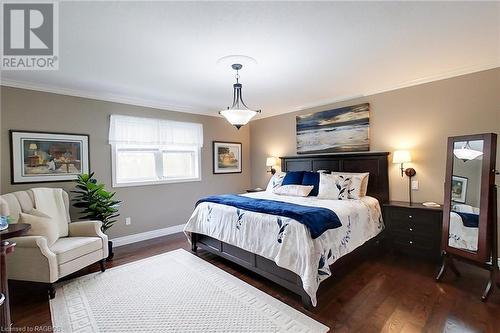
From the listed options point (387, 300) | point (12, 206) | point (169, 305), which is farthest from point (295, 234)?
point (12, 206)

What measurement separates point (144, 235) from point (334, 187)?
3312mm

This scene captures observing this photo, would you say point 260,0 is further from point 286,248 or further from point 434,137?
point 434,137

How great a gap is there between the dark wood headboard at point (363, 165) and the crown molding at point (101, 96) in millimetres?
2471

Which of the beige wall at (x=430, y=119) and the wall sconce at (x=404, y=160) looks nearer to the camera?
the beige wall at (x=430, y=119)

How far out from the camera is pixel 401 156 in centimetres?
325

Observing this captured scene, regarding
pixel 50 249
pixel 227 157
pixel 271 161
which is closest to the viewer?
pixel 50 249

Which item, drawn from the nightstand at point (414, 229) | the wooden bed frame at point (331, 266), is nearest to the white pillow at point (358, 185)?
the wooden bed frame at point (331, 266)

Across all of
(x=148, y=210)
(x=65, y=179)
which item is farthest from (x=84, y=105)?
(x=148, y=210)

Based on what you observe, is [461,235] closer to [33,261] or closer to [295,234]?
[295,234]

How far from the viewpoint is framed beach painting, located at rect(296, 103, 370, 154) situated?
3.85m

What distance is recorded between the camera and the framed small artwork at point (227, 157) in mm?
5133

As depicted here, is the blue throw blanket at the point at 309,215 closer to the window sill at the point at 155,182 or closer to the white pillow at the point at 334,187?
the white pillow at the point at 334,187

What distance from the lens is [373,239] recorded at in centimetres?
322

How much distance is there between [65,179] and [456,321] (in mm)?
4700
